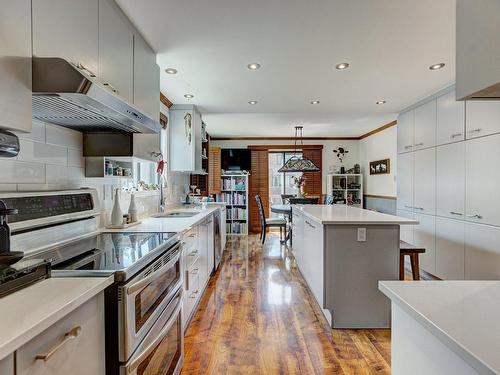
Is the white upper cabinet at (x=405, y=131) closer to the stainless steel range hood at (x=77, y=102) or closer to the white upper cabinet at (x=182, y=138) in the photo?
the white upper cabinet at (x=182, y=138)

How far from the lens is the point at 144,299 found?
1.30 metres

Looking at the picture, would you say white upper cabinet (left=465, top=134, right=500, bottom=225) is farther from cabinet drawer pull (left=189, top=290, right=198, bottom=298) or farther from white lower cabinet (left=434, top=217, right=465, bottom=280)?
cabinet drawer pull (left=189, top=290, right=198, bottom=298)

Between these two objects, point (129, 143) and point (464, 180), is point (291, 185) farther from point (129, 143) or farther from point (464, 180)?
point (129, 143)

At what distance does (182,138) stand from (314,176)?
13.5 ft

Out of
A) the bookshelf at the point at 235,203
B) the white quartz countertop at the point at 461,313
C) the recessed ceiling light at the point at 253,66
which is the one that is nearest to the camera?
the white quartz countertop at the point at 461,313

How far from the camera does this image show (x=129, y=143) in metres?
1.91

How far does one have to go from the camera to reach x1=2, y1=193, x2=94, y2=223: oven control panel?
1258 mm

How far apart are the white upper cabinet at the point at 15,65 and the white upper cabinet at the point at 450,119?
12.3ft

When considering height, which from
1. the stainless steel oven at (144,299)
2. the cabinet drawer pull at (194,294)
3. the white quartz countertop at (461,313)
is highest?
the white quartz countertop at (461,313)

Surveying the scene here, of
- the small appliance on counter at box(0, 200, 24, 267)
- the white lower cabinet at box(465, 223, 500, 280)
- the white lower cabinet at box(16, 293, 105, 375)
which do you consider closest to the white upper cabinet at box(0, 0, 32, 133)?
the small appliance on counter at box(0, 200, 24, 267)

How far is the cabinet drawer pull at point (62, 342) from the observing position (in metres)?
0.74

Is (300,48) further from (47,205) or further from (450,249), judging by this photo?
(450,249)

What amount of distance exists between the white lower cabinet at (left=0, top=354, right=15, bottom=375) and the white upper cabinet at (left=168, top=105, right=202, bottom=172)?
11.2ft

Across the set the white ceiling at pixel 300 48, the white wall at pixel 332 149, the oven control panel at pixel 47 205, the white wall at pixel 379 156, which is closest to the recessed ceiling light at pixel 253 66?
the white ceiling at pixel 300 48
